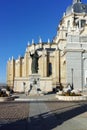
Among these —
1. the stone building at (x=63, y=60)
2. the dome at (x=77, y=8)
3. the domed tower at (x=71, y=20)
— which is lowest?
the stone building at (x=63, y=60)

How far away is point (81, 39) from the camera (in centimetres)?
5644

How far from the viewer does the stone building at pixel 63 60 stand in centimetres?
5397

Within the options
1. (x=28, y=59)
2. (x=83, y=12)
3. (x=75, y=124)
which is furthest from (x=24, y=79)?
(x=75, y=124)

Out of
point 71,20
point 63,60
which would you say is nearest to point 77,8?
point 71,20

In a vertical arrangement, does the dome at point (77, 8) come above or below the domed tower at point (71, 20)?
above

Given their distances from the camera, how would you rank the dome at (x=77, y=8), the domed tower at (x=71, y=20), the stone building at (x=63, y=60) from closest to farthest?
the stone building at (x=63, y=60)
the domed tower at (x=71, y=20)
the dome at (x=77, y=8)

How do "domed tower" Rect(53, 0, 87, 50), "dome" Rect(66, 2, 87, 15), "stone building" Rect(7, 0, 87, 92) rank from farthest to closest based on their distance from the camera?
1. "dome" Rect(66, 2, 87, 15)
2. "domed tower" Rect(53, 0, 87, 50)
3. "stone building" Rect(7, 0, 87, 92)

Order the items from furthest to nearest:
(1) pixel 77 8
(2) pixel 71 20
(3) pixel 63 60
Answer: (1) pixel 77 8 < (2) pixel 71 20 < (3) pixel 63 60

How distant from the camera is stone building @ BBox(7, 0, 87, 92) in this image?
5397 centimetres

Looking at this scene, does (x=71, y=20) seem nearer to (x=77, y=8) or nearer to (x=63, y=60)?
(x=77, y=8)

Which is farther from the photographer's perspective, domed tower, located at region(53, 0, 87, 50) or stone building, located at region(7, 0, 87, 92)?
domed tower, located at region(53, 0, 87, 50)

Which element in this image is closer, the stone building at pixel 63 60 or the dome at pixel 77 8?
the stone building at pixel 63 60

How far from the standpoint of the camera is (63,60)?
2773 inches

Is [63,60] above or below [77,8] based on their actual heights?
below
